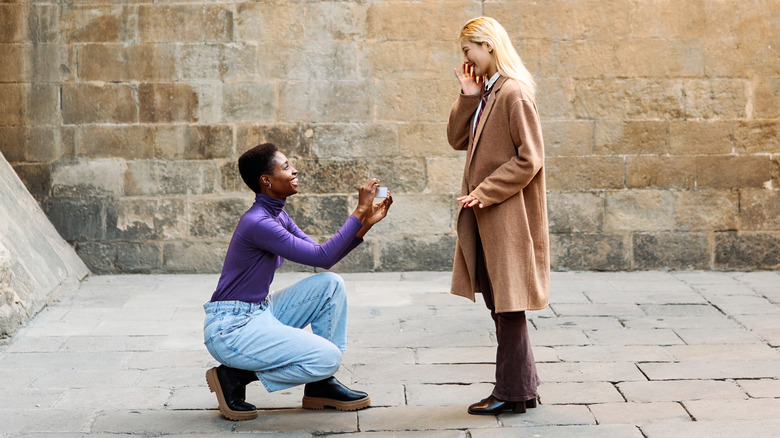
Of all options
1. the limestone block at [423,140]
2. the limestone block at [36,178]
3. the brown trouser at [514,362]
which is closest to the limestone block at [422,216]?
the limestone block at [423,140]

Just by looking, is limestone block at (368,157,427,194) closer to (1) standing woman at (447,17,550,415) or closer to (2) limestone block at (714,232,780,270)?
(2) limestone block at (714,232,780,270)

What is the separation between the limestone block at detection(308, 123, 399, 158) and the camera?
7082 millimetres

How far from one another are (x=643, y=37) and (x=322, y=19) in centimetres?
257

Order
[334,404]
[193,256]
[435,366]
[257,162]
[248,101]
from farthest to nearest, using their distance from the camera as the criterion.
Answer: [193,256] < [248,101] < [435,366] < [334,404] < [257,162]

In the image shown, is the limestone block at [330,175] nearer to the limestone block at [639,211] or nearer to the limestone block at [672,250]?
the limestone block at [639,211]

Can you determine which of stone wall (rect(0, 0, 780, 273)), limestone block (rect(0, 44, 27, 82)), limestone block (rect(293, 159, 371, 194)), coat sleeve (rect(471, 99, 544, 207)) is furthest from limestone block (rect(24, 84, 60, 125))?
coat sleeve (rect(471, 99, 544, 207))

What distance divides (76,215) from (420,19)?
10.5 feet

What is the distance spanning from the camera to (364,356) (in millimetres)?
4730

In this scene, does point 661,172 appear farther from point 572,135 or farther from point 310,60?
point 310,60

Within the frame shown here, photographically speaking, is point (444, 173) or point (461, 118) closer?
point (461, 118)

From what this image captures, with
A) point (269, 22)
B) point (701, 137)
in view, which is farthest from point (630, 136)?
point (269, 22)

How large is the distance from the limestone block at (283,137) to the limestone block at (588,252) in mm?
2117

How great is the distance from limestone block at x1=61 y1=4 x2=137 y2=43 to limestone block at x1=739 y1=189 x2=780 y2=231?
16.8 ft

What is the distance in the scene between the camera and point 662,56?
7.01 metres
